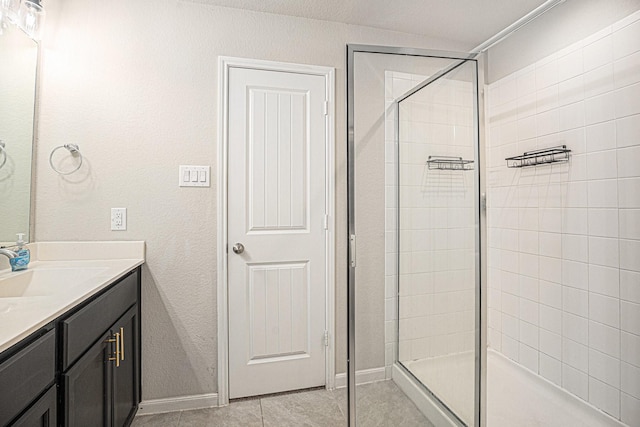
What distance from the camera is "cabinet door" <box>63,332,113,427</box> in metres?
1.08

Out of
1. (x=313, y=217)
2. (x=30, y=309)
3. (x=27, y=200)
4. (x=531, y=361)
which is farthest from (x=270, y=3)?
(x=531, y=361)

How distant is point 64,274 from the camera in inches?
63.4

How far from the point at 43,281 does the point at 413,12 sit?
2509 mm

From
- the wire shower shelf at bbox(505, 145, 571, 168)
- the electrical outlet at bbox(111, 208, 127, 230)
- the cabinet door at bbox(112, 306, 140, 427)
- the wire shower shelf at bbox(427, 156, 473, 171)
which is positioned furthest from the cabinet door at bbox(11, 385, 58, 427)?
the wire shower shelf at bbox(505, 145, 571, 168)

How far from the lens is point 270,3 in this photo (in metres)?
2.04

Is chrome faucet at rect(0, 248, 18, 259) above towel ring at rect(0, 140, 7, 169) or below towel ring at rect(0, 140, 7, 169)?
below

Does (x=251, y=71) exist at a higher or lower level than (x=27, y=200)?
higher

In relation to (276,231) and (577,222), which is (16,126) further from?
(577,222)

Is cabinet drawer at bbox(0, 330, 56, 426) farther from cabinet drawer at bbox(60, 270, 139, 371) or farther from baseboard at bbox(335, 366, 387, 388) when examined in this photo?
baseboard at bbox(335, 366, 387, 388)

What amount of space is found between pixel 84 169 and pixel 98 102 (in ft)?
1.26

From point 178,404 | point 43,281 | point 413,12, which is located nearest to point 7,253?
point 43,281

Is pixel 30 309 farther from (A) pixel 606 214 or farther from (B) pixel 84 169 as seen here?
(A) pixel 606 214

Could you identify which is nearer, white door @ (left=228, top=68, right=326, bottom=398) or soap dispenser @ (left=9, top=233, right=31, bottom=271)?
soap dispenser @ (left=9, top=233, right=31, bottom=271)

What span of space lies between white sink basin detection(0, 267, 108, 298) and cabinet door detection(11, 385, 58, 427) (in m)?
0.51
